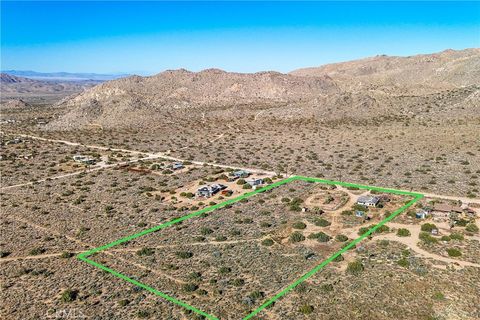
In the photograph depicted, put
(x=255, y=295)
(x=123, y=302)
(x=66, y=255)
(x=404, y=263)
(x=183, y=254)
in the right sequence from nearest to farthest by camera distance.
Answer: (x=123, y=302)
(x=255, y=295)
(x=404, y=263)
(x=183, y=254)
(x=66, y=255)

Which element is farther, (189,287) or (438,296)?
(189,287)

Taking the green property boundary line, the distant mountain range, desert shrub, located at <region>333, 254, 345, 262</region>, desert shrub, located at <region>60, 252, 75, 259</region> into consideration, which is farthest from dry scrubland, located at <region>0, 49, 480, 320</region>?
the distant mountain range

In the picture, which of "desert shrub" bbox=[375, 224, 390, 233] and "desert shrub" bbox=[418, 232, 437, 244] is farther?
"desert shrub" bbox=[375, 224, 390, 233]

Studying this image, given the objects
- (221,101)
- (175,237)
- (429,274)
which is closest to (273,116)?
(221,101)

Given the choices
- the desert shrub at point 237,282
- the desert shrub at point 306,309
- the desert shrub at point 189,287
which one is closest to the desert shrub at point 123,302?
the desert shrub at point 189,287

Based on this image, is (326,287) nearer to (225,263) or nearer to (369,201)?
(225,263)

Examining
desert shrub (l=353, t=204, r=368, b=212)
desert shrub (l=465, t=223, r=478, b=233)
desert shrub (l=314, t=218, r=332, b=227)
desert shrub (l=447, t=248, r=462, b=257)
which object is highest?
desert shrub (l=465, t=223, r=478, b=233)

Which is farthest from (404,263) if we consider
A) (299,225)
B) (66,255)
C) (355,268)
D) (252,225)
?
(66,255)

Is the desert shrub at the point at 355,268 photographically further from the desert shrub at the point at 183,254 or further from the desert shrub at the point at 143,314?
the desert shrub at the point at 143,314

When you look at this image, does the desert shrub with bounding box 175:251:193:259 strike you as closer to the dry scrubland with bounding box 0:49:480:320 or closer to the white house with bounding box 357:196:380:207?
the dry scrubland with bounding box 0:49:480:320
